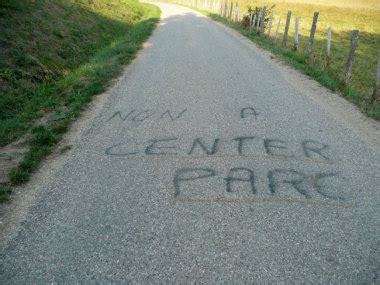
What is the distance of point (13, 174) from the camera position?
4.01 meters

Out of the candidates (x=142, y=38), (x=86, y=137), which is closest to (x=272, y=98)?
(x=86, y=137)

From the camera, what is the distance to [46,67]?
8.71m

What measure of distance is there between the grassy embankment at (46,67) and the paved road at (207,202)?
0.57m

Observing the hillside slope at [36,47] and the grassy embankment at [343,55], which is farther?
the grassy embankment at [343,55]

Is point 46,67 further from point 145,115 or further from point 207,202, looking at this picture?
point 207,202

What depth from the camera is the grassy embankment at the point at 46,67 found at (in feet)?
17.4

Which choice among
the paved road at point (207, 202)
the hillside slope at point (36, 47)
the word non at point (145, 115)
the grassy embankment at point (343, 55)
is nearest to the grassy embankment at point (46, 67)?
the hillside slope at point (36, 47)

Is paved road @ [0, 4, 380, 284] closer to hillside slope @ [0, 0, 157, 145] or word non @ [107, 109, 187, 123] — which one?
word non @ [107, 109, 187, 123]

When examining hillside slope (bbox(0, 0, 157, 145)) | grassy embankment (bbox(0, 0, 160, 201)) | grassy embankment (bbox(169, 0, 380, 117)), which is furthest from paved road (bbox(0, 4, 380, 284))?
hillside slope (bbox(0, 0, 157, 145))

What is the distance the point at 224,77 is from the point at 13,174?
563 centimetres

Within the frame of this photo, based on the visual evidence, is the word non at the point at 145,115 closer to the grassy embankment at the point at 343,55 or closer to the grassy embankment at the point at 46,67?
the grassy embankment at the point at 46,67

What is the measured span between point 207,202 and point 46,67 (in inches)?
273

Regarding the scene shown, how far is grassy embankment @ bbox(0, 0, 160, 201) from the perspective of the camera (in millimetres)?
5297

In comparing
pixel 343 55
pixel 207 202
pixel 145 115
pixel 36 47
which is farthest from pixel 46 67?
pixel 343 55
